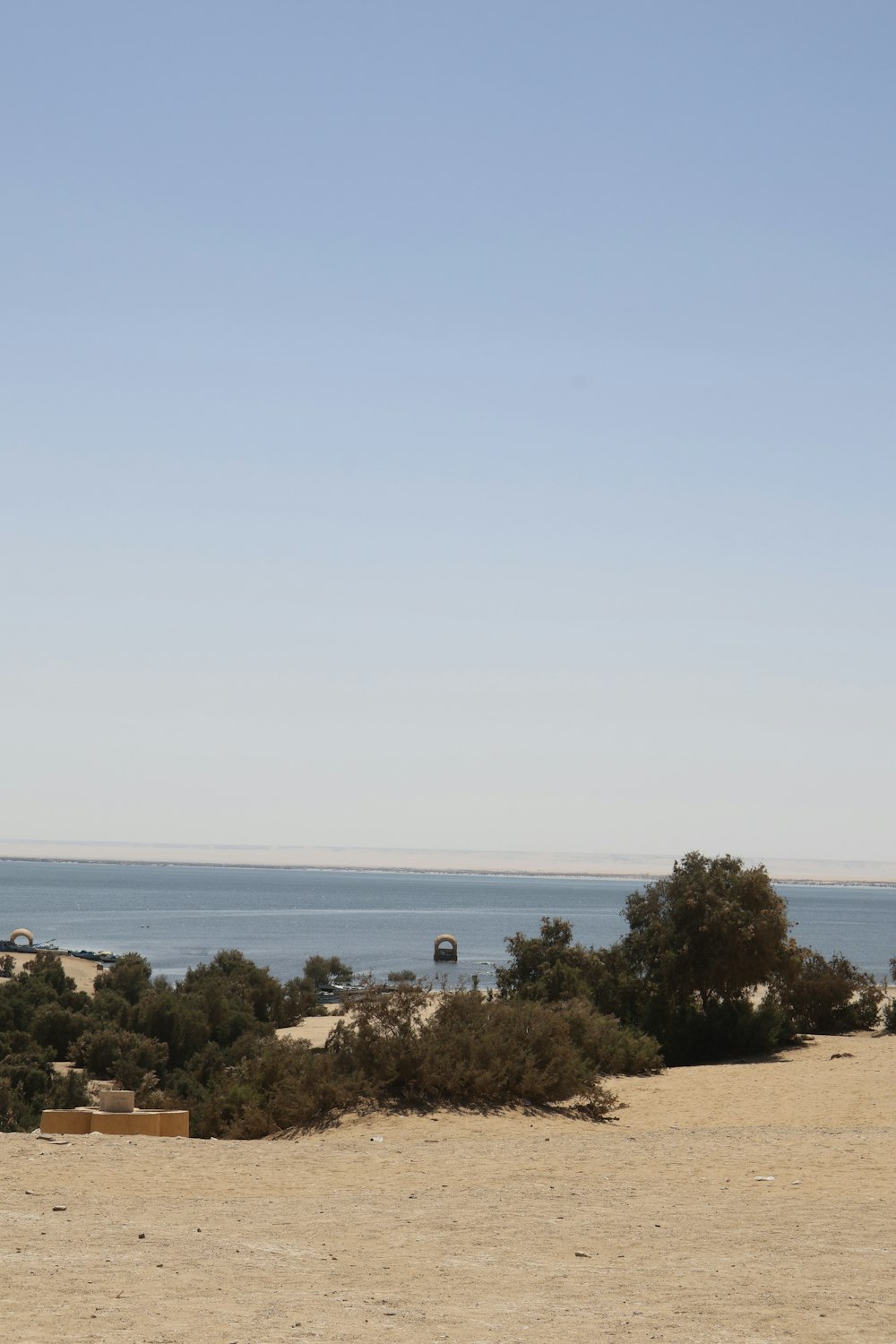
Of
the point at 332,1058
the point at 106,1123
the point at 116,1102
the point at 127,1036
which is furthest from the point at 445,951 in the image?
the point at 106,1123

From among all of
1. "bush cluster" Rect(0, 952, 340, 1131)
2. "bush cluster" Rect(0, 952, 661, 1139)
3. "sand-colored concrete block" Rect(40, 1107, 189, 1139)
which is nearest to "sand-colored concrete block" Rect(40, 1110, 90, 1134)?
"sand-colored concrete block" Rect(40, 1107, 189, 1139)

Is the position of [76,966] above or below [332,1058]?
below

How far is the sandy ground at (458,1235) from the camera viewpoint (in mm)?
7898

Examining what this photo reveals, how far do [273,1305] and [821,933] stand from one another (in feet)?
447

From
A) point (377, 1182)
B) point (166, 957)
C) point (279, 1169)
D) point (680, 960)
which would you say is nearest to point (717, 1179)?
point (377, 1182)

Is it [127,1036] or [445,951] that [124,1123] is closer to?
[127,1036]

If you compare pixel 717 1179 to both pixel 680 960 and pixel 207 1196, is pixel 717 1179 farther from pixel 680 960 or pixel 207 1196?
pixel 680 960

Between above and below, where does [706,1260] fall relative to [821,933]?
above

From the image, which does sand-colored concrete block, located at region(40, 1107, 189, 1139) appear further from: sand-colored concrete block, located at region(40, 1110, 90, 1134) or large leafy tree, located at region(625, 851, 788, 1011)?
large leafy tree, located at region(625, 851, 788, 1011)

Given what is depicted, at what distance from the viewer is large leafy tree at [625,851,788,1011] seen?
96.8 feet

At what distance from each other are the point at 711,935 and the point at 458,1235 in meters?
19.8

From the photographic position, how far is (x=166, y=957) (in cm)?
8244

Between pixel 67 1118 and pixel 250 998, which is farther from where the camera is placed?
pixel 250 998

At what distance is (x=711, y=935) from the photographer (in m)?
29.6
